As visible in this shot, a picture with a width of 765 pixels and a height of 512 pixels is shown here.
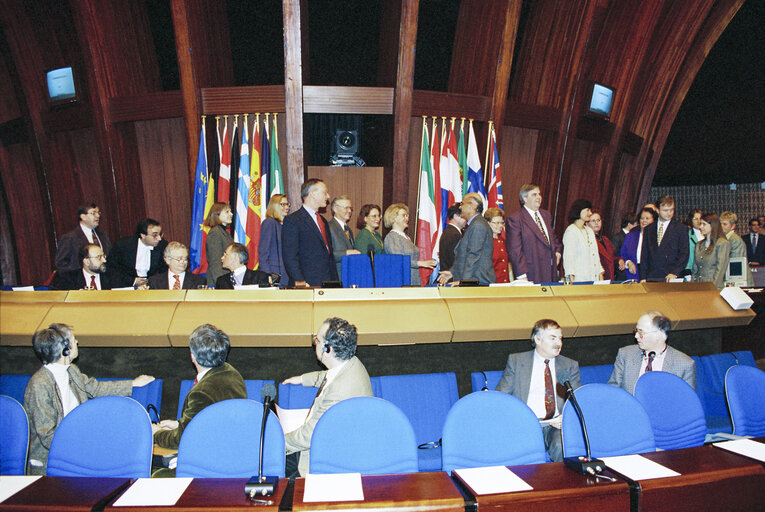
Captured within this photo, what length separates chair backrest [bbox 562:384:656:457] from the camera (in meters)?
2.63

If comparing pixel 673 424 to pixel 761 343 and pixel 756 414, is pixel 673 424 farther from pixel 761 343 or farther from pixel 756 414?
pixel 761 343

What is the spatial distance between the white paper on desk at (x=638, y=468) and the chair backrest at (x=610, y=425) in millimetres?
424

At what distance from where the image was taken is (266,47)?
30.7ft

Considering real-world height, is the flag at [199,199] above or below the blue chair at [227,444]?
above

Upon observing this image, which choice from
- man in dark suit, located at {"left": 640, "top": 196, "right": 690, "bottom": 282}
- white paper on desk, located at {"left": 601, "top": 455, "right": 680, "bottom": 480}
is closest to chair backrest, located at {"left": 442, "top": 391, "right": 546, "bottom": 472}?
white paper on desk, located at {"left": 601, "top": 455, "right": 680, "bottom": 480}

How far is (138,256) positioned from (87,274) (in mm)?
683

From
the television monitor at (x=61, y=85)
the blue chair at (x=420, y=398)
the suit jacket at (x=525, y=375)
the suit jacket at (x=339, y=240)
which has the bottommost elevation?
the blue chair at (x=420, y=398)

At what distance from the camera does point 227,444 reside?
2.46 m

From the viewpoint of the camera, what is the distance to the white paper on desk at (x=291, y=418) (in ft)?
9.61

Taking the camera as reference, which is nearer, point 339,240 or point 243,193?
point 339,240

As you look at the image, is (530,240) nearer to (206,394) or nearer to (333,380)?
(333,380)

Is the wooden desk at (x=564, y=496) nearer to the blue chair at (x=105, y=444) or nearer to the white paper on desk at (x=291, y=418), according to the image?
the white paper on desk at (x=291, y=418)

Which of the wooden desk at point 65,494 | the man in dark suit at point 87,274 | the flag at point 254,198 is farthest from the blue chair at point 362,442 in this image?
the flag at point 254,198

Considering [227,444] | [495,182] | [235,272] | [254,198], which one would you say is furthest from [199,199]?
[227,444]
